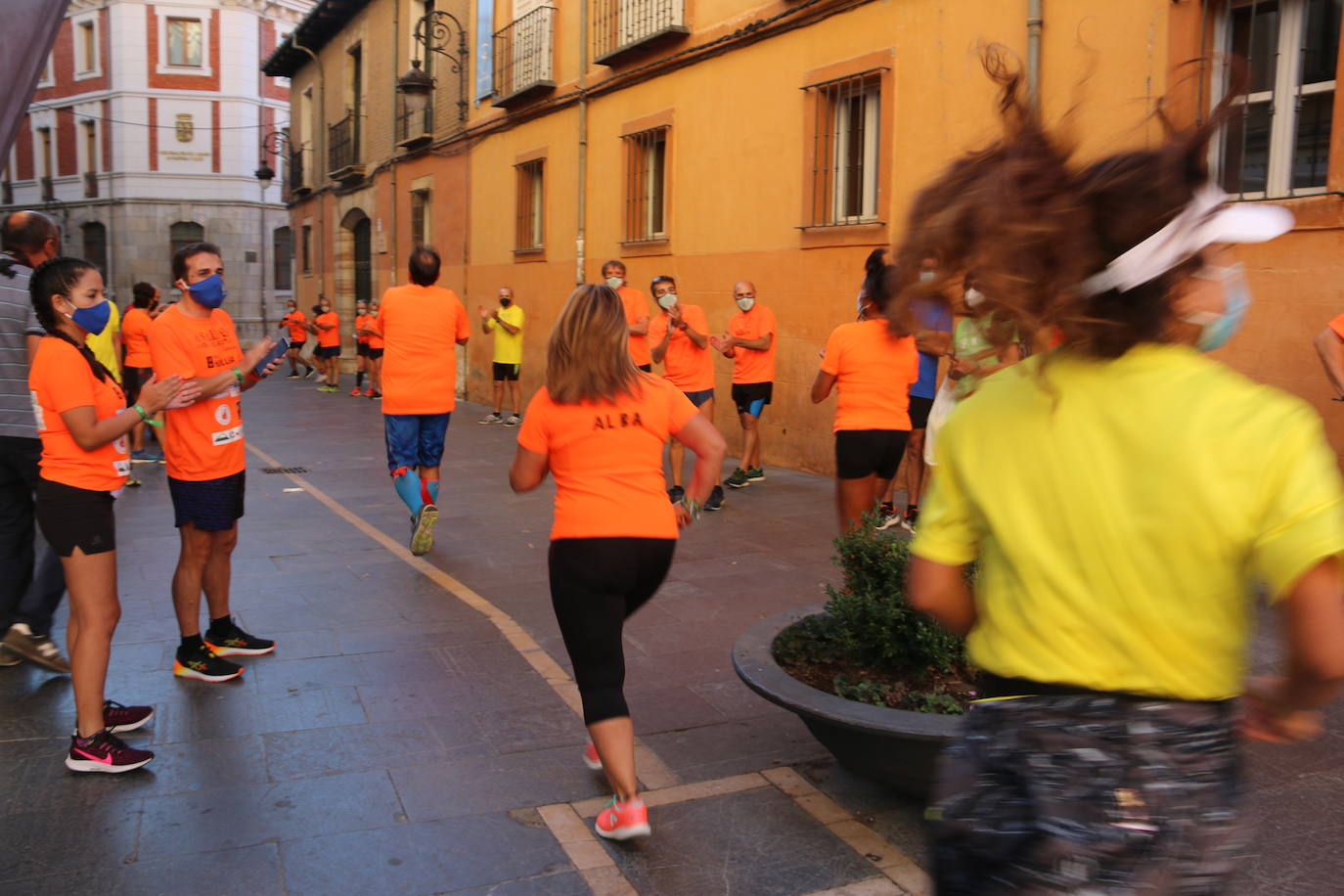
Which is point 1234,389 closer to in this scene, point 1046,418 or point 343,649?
point 1046,418

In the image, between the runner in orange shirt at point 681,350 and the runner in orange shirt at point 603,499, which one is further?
the runner in orange shirt at point 681,350

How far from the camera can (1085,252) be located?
150 centimetres

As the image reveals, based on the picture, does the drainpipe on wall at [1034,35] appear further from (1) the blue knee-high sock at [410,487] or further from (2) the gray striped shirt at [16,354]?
(2) the gray striped shirt at [16,354]

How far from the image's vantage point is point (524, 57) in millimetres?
17156

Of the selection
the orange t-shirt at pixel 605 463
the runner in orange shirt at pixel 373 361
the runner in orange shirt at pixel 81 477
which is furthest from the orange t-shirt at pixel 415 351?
the runner in orange shirt at pixel 373 361

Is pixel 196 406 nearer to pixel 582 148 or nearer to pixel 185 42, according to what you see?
pixel 582 148

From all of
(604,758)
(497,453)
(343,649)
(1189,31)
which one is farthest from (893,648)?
(497,453)

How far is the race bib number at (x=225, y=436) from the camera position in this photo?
472cm

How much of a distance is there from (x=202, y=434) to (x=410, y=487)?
2753mm

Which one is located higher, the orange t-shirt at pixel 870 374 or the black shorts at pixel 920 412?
the orange t-shirt at pixel 870 374

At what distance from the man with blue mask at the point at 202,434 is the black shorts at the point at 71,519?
722mm

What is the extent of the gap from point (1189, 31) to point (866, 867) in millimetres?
6390

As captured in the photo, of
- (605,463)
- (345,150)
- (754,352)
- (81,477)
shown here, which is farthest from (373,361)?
(605,463)

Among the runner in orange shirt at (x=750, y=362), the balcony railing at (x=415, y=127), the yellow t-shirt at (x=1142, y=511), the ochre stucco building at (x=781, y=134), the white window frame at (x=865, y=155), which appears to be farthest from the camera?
the balcony railing at (x=415, y=127)
